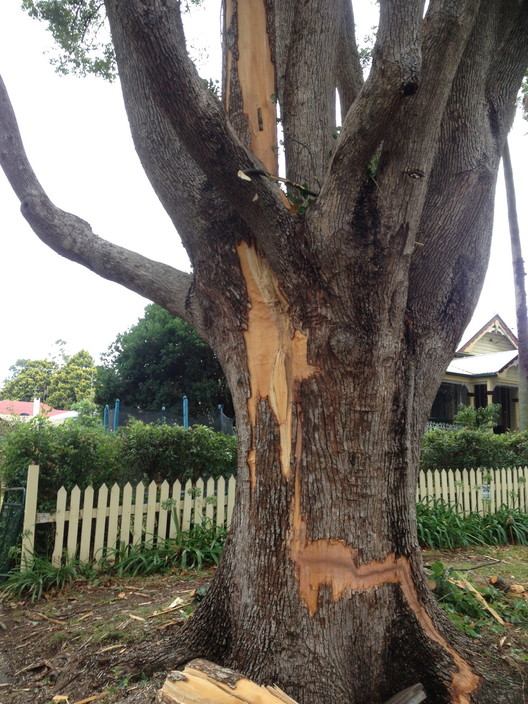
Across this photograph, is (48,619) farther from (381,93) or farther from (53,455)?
(381,93)

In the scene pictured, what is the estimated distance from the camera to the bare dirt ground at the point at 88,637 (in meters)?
2.84

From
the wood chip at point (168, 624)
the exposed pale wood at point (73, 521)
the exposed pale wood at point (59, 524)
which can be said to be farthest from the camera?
the exposed pale wood at point (73, 521)

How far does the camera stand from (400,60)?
253 centimetres

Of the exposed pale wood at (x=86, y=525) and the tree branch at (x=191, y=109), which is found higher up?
the tree branch at (x=191, y=109)

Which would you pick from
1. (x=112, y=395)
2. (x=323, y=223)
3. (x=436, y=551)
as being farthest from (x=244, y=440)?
(x=112, y=395)

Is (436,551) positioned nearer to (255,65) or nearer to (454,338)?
(454,338)

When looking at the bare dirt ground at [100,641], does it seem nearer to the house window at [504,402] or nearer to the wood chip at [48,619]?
the wood chip at [48,619]

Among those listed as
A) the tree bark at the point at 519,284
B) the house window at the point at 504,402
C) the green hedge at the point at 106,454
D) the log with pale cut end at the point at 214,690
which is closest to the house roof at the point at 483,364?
the house window at the point at 504,402

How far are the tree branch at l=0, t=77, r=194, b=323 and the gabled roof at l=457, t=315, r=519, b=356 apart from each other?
24272mm

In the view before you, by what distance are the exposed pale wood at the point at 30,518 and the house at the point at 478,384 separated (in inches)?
676

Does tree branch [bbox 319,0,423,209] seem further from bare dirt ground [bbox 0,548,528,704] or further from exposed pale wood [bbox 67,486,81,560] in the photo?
exposed pale wood [bbox 67,486,81,560]

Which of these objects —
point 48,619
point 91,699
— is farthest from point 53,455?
point 91,699

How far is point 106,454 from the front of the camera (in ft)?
20.1

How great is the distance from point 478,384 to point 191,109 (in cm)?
2282
